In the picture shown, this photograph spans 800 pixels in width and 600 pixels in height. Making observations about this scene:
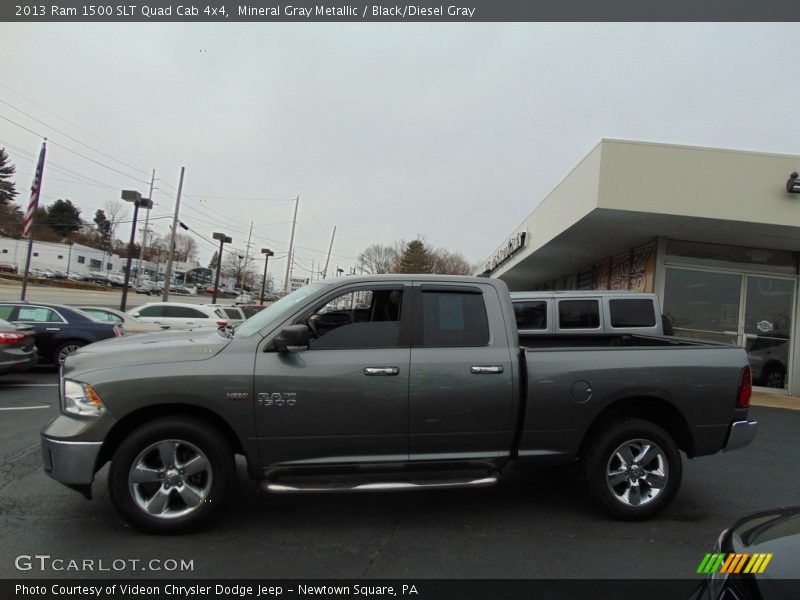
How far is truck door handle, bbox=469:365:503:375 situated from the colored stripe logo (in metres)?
1.99

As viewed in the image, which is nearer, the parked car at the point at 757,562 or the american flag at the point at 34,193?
the parked car at the point at 757,562

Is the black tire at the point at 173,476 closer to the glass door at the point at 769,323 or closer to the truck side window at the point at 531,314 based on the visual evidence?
the truck side window at the point at 531,314

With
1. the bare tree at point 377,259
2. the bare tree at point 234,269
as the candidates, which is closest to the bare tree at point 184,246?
the bare tree at point 234,269

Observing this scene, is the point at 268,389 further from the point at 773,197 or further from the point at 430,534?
the point at 773,197

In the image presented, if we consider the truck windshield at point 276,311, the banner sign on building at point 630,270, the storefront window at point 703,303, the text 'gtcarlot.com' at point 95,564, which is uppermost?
the banner sign on building at point 630,270

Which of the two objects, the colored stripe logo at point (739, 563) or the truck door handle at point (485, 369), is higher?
the truck door handle at point (485, 369)

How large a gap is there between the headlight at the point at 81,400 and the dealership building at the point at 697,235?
1004 centimetres

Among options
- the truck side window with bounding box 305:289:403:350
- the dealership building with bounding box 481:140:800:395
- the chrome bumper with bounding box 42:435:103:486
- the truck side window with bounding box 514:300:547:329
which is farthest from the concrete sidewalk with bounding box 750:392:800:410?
the chrome bumper with bounding box 42:435:103:486

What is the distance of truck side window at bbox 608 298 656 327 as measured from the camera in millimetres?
9688

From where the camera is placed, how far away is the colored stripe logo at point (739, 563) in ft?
6.15

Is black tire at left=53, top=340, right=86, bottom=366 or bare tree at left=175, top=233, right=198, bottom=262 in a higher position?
bare tree at left=175, top=233, right=198, bottom=262

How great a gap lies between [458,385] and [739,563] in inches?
85.3

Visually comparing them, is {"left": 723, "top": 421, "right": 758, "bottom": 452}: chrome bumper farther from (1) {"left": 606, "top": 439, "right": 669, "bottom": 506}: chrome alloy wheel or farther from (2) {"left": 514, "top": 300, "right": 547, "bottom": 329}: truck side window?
(2) {"left": 514, "top": 300, "right": 547, "bottom": 329}: truck side window

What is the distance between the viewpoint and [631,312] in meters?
9.80
